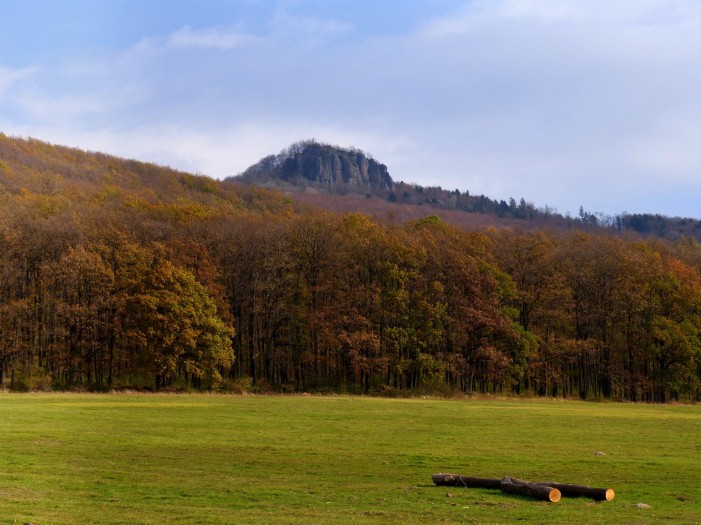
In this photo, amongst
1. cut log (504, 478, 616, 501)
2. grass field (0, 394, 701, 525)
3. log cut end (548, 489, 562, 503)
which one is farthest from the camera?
cut log (504, 478, 616, 501)

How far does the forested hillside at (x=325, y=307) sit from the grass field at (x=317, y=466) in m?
36.3

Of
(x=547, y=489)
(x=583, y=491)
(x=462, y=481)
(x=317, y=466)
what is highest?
(x=547, y=489)

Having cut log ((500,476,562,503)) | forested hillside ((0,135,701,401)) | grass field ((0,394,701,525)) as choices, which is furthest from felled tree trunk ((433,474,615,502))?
forested hillside ((0,135,701,401))

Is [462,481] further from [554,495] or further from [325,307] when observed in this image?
[325,307]

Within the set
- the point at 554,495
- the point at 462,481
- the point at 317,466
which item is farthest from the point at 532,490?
the point at 317,466

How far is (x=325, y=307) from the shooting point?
90938 mm

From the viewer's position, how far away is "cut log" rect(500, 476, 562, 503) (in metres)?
19.8

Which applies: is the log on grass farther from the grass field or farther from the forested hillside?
the forested hillside

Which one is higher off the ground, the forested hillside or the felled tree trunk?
the forested hillside

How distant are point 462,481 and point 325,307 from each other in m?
68.9

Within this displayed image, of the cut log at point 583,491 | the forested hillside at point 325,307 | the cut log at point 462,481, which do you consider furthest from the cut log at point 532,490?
the forested hillside at point 325,307

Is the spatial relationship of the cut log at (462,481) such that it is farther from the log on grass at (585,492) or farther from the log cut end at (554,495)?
the log cut end at (554,495)

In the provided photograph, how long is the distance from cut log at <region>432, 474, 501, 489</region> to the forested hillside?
195ft

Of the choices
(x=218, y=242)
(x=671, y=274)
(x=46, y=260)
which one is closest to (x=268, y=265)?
(x=218, y=242)
